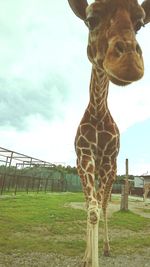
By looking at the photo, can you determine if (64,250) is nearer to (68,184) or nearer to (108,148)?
(108,148)

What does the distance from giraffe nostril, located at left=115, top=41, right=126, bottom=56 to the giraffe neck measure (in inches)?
96.6

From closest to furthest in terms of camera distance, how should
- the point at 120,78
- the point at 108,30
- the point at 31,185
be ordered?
1. the point at 120,78
2. the point at 108,30
3. the point at 31,185

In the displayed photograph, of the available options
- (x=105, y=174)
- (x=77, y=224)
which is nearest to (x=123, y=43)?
(x=105, y=174)

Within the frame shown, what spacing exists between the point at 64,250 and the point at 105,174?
179 cm

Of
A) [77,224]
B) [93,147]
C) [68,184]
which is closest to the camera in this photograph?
A: [93,147]

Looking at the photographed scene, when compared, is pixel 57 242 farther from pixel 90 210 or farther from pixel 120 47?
pixel 120 47

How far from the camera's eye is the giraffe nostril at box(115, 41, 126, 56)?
154 inches

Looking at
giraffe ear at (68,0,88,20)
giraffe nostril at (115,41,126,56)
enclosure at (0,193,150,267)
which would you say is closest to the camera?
giraffe nostril at (115,41,126,56)

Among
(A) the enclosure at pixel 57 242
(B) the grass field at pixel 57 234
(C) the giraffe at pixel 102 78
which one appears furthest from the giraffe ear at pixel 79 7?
(B) the grass field at pixel 57 234

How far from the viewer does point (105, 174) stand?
266 inches

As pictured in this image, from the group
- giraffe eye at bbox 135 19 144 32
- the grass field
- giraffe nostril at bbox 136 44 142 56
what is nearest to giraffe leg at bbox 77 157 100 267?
the grass field

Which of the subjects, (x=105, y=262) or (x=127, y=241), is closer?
(x=105, y=262)

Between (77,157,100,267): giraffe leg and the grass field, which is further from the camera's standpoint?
the grass field

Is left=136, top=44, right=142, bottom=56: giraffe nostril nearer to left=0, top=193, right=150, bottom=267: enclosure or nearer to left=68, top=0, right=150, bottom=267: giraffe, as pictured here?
left=68, top=0, right=150, bottom=267: giraffe
